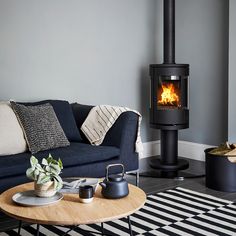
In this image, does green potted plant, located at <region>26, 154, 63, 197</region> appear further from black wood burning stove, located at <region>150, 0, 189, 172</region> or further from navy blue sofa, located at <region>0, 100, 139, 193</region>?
black wood burning stove, located at <region>150, 0, 189, 172</region>

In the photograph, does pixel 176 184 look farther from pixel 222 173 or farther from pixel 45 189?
pixel 45 189

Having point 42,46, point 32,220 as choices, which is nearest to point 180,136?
point 42,46

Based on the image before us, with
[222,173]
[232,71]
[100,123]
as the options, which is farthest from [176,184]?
[232,71]

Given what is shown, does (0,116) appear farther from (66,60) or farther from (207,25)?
(207,25)


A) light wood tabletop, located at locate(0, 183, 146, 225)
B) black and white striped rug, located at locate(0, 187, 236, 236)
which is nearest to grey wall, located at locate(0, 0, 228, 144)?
black and white striped rug, located at locate(0, 187, 236, 236)

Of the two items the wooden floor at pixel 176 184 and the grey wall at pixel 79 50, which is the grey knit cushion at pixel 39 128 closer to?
the grey wall at pixel 79 50

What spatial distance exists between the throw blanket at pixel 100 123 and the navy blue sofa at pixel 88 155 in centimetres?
4

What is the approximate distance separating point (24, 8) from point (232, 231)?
279 cm

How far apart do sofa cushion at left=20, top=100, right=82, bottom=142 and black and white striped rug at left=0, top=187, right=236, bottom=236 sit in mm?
913

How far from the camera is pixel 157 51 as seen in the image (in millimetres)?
5379

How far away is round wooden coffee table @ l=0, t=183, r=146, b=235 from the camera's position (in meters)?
2.04

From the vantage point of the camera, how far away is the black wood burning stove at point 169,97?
4.57 m

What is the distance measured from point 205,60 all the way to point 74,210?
3.36 meters

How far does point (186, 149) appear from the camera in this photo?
5.38m
